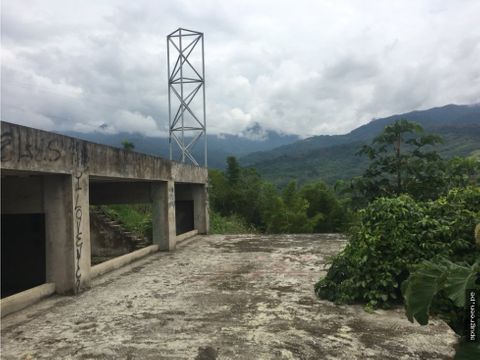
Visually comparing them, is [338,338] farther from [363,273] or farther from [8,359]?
[8,359]

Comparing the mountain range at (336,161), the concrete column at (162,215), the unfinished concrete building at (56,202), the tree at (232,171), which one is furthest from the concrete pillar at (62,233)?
the mountain range at (336,161)

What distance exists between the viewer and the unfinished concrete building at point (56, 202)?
5.06m

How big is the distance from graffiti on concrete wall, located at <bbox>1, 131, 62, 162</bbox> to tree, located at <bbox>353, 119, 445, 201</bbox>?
6806 mm

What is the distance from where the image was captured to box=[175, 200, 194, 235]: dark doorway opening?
1506cm

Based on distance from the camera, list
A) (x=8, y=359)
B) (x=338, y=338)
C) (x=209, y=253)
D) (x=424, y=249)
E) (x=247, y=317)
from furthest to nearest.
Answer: (x=209, y=253)
(x=424, y=249)
(x=247, y=317)
(x=338, y=338)
(x=8, y=359)

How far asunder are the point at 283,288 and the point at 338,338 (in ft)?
6.68

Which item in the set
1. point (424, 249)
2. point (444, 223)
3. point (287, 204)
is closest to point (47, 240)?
point (424, 249)

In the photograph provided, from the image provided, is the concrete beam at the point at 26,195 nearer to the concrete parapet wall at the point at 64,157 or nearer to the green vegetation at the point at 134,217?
the concrete parapet wall at the point at 64,157

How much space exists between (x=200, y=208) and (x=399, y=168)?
24.8ft

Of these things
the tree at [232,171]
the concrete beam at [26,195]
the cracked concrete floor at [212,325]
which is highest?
the tree at [232,171]

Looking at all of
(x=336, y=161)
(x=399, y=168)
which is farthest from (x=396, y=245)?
(x=336, y=161)

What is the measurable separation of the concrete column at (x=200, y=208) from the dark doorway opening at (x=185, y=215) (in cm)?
61

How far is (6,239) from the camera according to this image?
8.41m

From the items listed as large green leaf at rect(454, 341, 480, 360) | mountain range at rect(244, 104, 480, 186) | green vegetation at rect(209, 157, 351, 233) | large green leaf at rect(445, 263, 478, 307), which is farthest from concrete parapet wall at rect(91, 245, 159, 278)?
mountain range at rect(244, 104, 480, 186)
